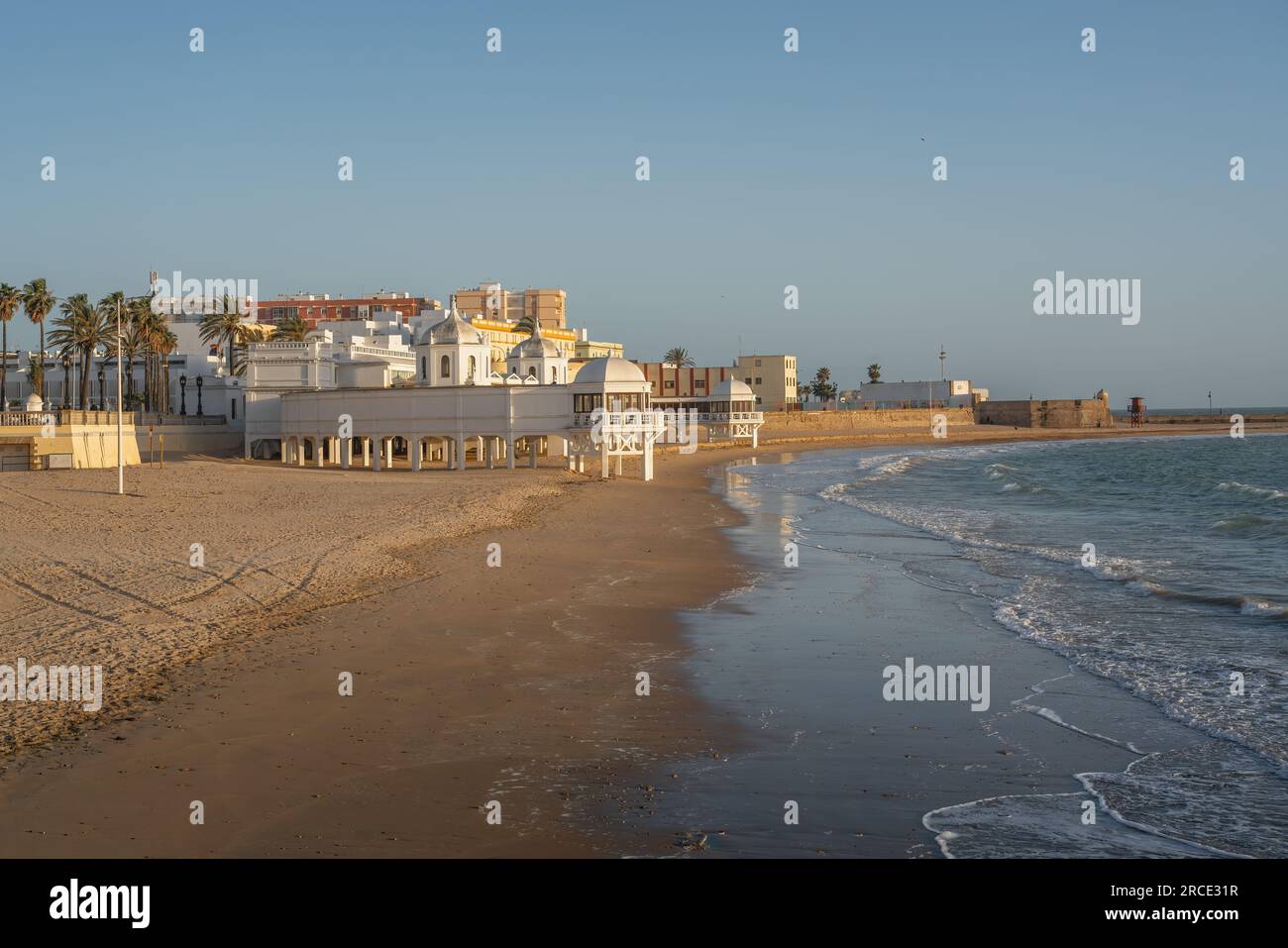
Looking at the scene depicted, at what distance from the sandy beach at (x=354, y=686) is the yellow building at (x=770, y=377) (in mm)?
113255

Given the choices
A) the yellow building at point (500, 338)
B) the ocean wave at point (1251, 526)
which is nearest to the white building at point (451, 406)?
the yellow building at point (500, 338)

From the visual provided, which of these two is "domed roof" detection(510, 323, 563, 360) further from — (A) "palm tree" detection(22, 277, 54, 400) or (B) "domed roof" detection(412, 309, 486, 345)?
(A) "palm tree" detection(22, 277, 54, 400)

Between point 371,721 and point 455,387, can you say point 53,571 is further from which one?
point 455,387

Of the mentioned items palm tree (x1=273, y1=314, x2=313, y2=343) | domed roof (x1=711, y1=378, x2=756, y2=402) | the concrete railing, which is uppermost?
palm tree (x1=273, y1=314, x2=313, y2=343)

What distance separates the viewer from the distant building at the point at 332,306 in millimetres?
119300

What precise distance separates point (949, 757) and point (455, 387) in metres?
46.6

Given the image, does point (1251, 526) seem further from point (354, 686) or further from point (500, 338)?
point (500, 338)

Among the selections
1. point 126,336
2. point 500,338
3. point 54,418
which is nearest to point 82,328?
point 126,336

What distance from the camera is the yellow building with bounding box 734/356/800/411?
143 meters

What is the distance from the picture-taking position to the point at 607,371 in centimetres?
5288

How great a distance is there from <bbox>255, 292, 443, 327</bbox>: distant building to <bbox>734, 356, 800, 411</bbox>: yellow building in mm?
42456

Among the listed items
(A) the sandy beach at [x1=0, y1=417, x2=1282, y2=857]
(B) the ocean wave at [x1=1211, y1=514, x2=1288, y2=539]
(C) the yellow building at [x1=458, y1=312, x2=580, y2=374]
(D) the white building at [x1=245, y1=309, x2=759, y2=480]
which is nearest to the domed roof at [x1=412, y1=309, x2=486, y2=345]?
(D) the white building at [x1=245, y1=309, x2=759, y2=480]

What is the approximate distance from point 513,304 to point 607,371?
83.0 m

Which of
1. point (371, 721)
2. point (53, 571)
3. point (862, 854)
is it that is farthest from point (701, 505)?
point (862, 854)
